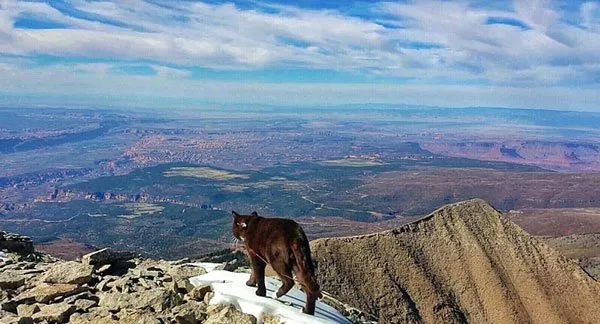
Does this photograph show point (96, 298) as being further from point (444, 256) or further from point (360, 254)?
point (444, 256)

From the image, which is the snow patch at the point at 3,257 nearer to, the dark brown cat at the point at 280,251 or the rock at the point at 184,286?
the rock at the point at 184,286

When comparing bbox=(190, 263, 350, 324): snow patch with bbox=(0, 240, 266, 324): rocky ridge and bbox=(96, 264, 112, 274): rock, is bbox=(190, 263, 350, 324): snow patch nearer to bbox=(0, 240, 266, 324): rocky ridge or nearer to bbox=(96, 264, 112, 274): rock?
bbox=(0, 240, 266, 324): rocky ridge

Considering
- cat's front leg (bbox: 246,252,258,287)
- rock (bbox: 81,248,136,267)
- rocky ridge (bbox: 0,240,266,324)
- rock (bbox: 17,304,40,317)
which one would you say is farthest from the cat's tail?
rock (bbox: 81,248,136,267)

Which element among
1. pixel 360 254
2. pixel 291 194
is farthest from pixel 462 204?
pixel 291 194

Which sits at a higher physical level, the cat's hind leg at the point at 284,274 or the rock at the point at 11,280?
the cat's hind leg at the point at 284,274

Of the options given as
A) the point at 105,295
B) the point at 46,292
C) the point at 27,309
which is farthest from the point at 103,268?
the point at 27,309

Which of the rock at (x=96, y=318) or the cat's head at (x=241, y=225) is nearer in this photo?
the rock at (x=96, y=318)

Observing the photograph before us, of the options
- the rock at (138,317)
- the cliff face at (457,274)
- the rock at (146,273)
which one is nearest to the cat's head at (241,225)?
the rock at (146,273)
